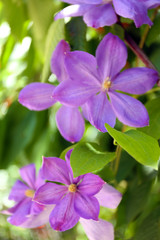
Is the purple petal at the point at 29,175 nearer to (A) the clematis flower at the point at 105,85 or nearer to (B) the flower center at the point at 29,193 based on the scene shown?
(B) the flower center at the point at 29,193

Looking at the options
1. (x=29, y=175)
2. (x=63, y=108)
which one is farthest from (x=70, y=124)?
(x=29, y=175)

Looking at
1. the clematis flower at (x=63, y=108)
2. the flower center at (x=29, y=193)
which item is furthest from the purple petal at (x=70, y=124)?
the flower center at (x=29, y=193)

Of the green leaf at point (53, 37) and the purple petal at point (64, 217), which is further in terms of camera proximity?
the green leaf at point (53, 37)

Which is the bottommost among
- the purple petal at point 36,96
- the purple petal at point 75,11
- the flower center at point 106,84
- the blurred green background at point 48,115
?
the blurred green background at point 48,115

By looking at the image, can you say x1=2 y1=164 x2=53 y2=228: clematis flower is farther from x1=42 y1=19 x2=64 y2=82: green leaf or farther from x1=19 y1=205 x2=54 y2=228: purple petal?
x1=42 y1=19 x2=64 y2=82: green leaf

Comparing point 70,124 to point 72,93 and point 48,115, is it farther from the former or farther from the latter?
point 48,115

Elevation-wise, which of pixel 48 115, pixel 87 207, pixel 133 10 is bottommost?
pixel 48 115
